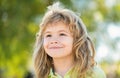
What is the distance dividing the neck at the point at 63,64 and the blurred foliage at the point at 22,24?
3.51 metres

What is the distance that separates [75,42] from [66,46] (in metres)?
0.10

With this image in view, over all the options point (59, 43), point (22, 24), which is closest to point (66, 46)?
point (59, 43)

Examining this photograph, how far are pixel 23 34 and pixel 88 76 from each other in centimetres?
491

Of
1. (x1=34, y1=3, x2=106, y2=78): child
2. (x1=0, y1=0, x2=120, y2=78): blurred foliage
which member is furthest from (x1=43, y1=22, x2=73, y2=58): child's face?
(x1=0, y1=0, x2=120, y2=78): blurred foliage

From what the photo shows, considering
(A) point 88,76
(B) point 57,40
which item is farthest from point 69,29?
(A) point 88,76

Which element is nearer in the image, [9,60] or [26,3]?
[26,3]

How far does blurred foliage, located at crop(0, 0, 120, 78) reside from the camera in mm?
8102

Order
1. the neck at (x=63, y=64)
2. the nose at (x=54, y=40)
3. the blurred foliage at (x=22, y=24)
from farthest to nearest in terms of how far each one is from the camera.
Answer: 1. the blurred foliage at (x=22, y=24)
2. the neck at (x=63, y=64)
3. the nose at (x=54, y=40)

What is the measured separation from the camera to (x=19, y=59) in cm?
909

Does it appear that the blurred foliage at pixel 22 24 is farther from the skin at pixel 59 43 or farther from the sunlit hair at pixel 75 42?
the skin at pixel 59 43

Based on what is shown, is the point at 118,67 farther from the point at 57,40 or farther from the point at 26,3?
the point at 57,40

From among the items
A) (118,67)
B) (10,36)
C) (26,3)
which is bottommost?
(118,67)

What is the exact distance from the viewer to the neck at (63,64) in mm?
3660

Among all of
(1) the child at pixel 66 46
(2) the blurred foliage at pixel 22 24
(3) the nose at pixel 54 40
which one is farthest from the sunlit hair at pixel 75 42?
(2) the blurred foliage at pixel 22 24
